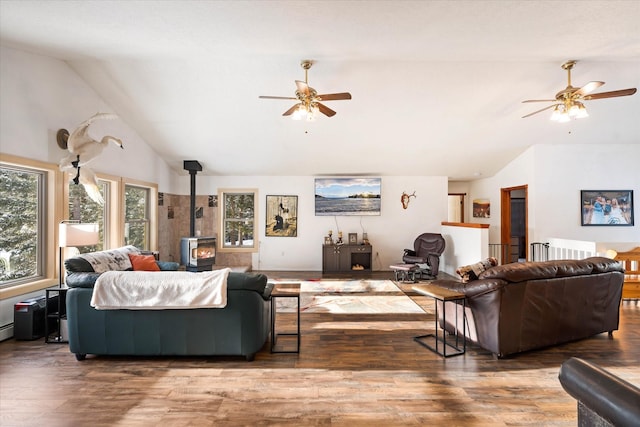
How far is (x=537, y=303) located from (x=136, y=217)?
680 centimetres

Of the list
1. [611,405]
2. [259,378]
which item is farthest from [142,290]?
A: [611,405]

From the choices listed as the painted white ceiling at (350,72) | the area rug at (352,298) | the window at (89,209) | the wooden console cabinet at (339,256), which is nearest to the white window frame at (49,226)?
the window at (89,209)

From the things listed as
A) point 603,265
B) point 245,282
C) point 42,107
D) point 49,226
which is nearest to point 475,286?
point 603,265

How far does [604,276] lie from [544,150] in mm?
4128

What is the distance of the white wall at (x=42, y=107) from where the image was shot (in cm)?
375

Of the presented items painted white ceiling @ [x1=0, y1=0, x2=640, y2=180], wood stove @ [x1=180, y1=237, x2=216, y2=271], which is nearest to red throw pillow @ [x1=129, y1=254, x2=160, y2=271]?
wood stove @ [x1=180, y1=237, x2=216, y2=271]

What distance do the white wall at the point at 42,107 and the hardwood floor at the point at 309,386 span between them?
7.57 feet

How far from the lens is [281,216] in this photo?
329 inches

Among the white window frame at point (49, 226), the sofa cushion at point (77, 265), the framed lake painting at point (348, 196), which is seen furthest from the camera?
the framed lake painting at point (348, 196)

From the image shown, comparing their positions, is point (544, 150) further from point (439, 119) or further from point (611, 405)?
point (611, 405)

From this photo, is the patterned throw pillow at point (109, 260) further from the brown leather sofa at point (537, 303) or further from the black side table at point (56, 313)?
the brown leather sofa at point (537, 303)

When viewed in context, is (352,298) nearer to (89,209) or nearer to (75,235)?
(75,235)

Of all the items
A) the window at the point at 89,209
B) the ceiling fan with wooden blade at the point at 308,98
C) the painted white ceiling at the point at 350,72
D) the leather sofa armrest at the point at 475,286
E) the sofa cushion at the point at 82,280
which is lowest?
the leather sofa armrest at the point at 475,286

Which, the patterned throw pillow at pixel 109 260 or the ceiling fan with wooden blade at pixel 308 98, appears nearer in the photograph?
the patterned throw pillow at pixel 109 260
